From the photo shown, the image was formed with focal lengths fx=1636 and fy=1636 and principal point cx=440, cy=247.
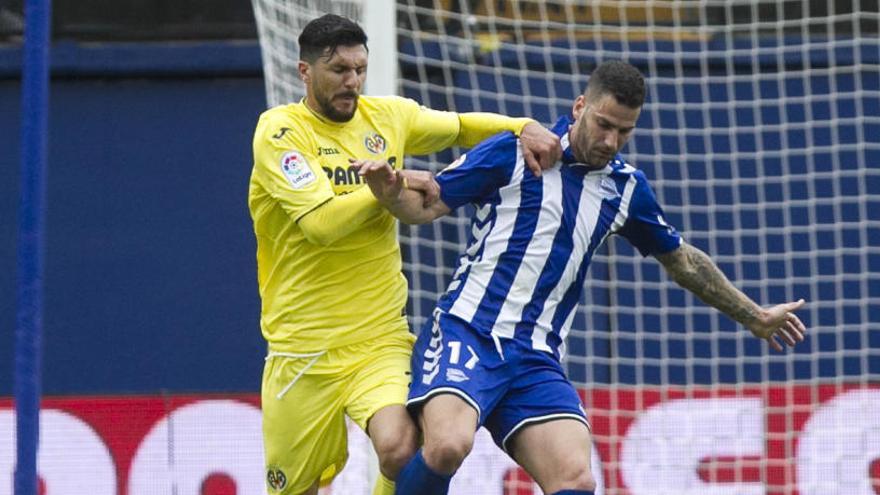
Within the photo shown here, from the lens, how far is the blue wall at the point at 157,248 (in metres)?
9.42

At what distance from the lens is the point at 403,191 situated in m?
4.93

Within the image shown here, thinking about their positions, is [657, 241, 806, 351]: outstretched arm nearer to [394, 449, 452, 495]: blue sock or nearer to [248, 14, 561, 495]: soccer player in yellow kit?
[248, 14, 561, 495]: soccer player in yellow kit

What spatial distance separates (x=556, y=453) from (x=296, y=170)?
1.18 metres

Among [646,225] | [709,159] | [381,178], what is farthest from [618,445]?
[381,178]

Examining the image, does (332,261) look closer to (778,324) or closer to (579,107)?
(579,107)

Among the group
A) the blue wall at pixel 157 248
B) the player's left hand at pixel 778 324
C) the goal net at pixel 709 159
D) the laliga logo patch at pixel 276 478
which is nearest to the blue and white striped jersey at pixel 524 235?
the player's left hand at pixel 778 324

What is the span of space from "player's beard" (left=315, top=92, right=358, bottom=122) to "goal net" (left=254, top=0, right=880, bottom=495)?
10.0 ft

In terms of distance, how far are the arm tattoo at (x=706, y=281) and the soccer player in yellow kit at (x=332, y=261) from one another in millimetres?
618

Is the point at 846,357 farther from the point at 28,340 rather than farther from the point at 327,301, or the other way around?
the point at 28,340

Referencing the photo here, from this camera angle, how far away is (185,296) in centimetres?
945

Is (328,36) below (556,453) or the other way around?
the other way around

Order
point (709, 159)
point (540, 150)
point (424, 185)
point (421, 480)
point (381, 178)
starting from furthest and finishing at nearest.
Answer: point (709, 159), point (540, 150), point (424, 185), point (421, 480), point (381, 178)

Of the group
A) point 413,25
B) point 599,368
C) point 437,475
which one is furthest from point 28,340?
point 599,368

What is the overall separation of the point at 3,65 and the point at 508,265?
5.16 meters
